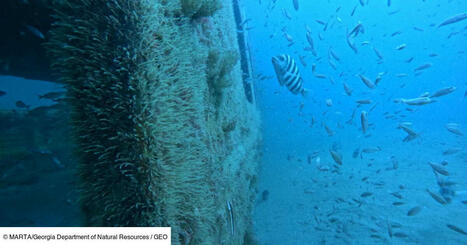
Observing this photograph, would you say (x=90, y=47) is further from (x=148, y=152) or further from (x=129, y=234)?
(x=129, y=234)

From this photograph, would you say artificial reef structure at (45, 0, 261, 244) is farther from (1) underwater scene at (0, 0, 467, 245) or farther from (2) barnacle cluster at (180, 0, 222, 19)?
(2) barnacle cluster at (180, 0, 222, 19)

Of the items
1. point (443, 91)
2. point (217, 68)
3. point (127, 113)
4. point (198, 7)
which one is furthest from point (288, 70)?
point (127, 113)

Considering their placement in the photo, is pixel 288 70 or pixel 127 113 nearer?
pixel 127 113

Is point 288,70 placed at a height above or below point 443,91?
above

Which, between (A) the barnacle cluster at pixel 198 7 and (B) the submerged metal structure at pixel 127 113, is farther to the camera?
(A) the barnacle cluster at pixel 198 7

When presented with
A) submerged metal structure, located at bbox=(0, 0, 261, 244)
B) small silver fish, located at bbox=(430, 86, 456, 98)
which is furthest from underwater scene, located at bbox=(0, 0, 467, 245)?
small silver fish, located at bbox=(430, 86, 456, 98)

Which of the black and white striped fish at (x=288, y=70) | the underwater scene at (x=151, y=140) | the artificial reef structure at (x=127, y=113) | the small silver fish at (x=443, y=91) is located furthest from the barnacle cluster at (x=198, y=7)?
the small silver fish at (x=443, y=91)

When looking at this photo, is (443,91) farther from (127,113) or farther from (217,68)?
(127,113)

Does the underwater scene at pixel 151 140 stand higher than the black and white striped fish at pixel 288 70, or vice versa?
the black and white striped fish at pixel 288 70

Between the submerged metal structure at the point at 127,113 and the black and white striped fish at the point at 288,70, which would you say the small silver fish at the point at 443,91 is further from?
the submerged metal structure at the point at 127,113

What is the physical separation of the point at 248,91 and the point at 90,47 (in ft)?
29.5

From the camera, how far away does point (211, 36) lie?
3768 millimetres

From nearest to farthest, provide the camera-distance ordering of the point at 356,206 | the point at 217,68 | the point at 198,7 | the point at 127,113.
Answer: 1. the point at 127,113
2. the point at 198,7
3. the point at 217,68
4. the point at 356,206

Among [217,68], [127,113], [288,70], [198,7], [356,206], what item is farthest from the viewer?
[356,206]
